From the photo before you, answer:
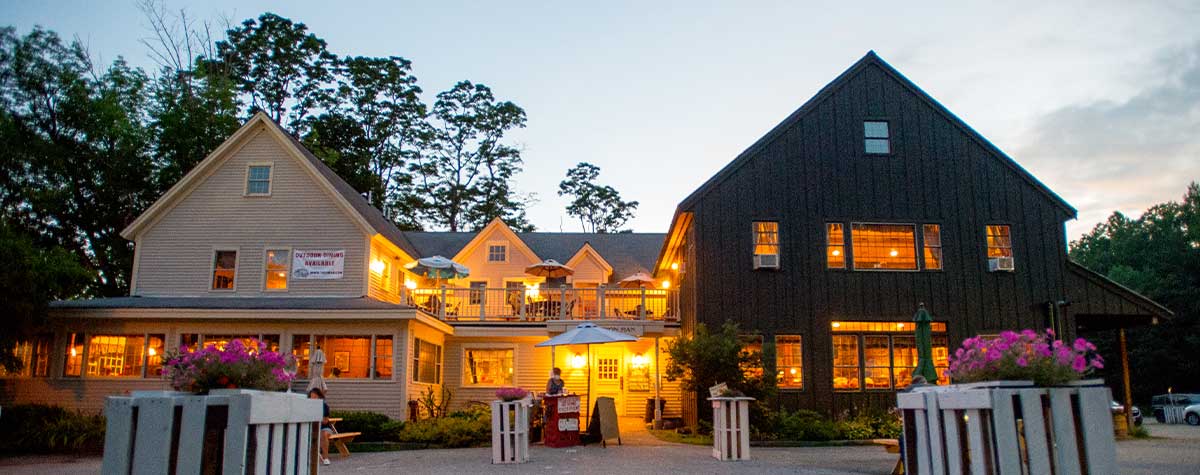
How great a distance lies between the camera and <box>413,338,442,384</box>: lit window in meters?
19.7

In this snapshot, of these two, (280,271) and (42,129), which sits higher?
(42,129)

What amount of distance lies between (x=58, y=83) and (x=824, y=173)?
22.6 meters

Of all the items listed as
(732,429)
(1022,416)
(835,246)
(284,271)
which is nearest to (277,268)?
(284,271)

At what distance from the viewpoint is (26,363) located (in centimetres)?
A: 1870

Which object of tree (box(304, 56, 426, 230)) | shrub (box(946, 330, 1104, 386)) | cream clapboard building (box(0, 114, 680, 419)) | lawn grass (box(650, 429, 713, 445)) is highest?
tree (box(304, 56, 426, 230))

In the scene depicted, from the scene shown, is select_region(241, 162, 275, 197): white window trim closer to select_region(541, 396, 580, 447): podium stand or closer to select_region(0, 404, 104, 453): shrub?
select_region(0, 404, 104, 453): shrub

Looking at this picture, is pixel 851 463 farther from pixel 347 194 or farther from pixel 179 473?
pixel 347 194

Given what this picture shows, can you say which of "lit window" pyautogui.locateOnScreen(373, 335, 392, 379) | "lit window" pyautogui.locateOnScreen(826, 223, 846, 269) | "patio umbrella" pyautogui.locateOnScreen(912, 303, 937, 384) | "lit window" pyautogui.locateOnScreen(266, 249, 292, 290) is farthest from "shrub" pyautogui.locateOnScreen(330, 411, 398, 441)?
"lit window" pyautogui.locateOnScreen(826, 223, 846, 269)

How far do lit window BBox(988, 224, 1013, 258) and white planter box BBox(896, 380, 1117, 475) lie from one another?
14.9m

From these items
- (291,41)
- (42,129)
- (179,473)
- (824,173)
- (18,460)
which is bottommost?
(18,460)

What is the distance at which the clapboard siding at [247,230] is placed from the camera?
796 inches

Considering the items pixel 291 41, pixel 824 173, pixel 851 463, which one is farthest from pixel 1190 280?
pixel 291 41

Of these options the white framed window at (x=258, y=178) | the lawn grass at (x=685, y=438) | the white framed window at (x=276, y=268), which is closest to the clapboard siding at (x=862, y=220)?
the lawn grass at (x=685, y=438)

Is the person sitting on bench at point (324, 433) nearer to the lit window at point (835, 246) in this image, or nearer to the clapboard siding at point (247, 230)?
the clapboard siding at point (247, 230)
